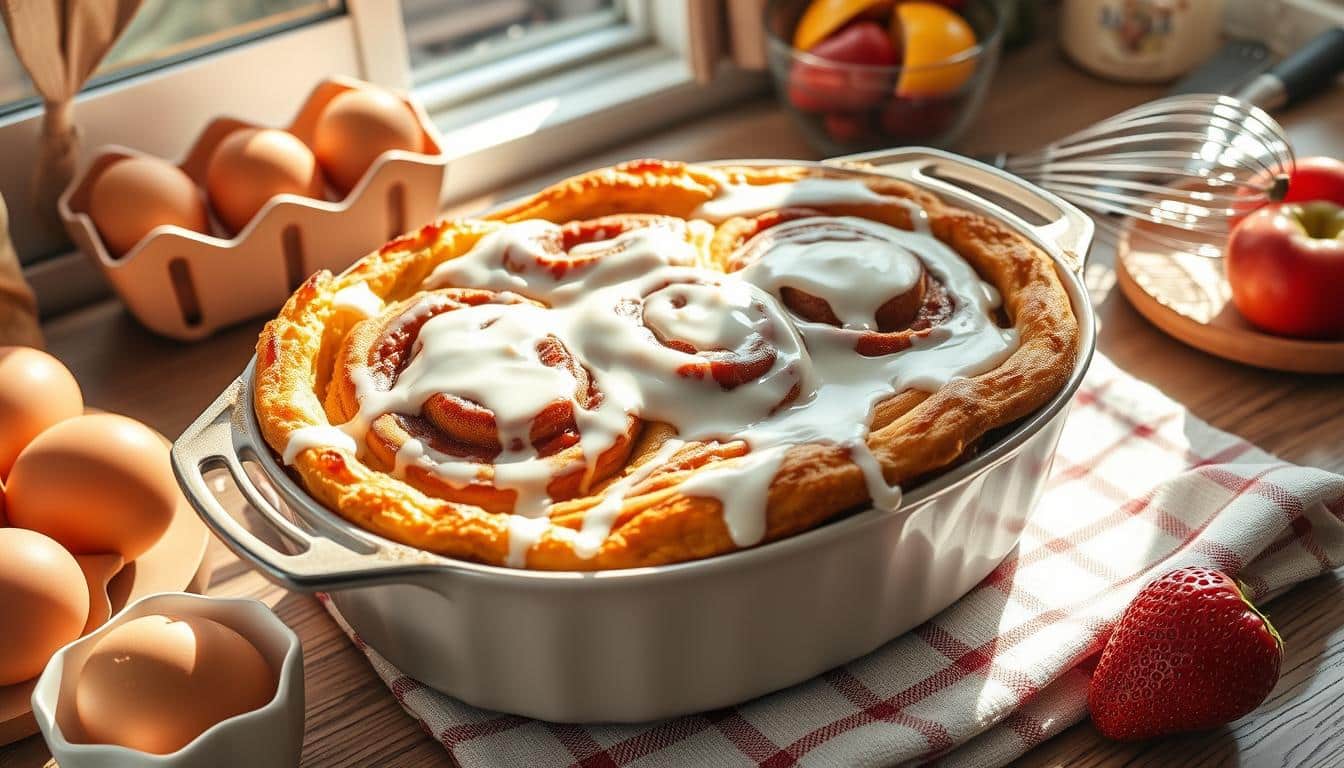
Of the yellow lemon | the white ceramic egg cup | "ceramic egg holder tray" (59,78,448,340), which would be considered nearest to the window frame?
"ceramic egg holder tray" (59,78,448,340)

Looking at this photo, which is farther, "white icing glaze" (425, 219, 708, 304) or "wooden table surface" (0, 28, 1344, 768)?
"white icing glaze" (425, 219, 708, 304)

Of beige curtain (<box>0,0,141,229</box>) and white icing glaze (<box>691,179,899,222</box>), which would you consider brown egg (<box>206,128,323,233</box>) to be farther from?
white icing glaze (<box>691,179,899,222</box>)

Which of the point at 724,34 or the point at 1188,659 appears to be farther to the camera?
the point at 724,34

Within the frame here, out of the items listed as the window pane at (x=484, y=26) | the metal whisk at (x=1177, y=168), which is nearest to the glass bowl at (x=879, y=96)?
the metal whisk at (x=1177, y=168)

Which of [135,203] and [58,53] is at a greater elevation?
[58,53]

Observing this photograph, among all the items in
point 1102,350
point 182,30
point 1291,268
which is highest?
point 182,30

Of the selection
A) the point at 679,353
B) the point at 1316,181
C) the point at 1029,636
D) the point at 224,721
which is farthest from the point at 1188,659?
the point at 1316,181

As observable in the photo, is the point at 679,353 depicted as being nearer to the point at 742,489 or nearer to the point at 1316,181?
the point at 742,489

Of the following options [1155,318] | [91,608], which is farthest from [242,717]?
[1155,318]
